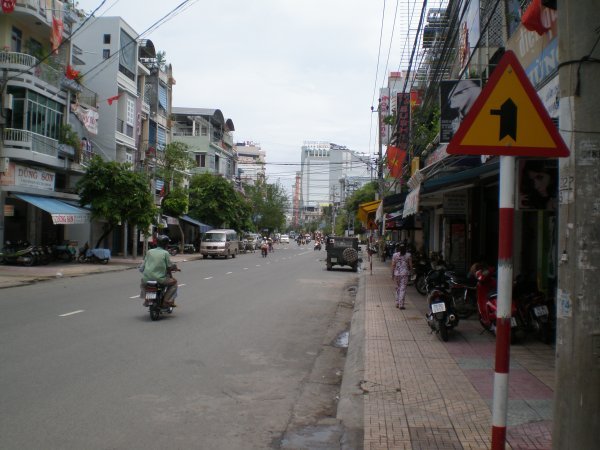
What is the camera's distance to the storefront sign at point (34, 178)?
25397 mm

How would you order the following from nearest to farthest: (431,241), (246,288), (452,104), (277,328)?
(277,328) → (452,104) → (246,288) → (431,241)

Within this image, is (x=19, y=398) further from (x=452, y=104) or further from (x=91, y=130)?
(x=91, y=130)

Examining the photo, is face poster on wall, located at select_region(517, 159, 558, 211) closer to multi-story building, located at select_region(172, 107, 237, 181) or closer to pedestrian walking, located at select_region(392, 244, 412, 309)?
pedestrian walking, located at select_region(392, 244, 412, 309)

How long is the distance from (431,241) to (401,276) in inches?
549

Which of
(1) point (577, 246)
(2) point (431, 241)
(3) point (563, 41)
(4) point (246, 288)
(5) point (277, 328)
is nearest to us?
(1) point (577, 246)

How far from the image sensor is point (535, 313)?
917 cm

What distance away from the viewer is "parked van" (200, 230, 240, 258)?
132 ft

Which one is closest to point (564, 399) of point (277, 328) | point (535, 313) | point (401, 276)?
point (535, 313)

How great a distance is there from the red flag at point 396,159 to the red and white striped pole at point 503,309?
23.3 meters

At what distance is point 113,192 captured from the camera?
29156mm

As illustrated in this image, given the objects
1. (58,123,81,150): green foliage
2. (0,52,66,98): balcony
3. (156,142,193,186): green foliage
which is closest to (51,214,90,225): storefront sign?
(58,123,81,150): green foliage

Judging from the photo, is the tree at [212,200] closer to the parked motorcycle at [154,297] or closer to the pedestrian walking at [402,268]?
the pedestrian walking at [402,268]

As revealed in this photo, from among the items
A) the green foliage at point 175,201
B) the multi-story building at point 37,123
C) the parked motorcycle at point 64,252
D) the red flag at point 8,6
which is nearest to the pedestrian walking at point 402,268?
the multi-story building at point 37,123

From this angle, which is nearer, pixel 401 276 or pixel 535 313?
pixel 535 313
